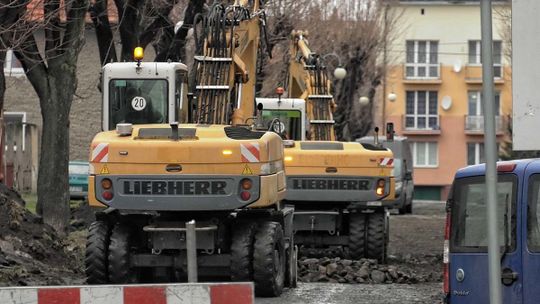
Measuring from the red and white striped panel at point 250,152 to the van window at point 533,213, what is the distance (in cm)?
481

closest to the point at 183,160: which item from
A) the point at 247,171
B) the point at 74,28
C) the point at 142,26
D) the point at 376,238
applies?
the point at 247,171

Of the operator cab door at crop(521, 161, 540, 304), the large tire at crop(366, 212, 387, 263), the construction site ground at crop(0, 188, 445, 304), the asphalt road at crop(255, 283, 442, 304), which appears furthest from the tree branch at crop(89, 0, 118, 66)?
the operator cab door at crop(521, 161, 540, 304)

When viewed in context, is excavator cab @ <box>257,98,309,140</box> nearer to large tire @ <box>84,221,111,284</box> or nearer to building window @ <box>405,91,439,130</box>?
large tire @ <box>84,221,111,284</box>

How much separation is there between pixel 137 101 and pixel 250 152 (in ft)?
10.5

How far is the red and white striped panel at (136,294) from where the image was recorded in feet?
21.4

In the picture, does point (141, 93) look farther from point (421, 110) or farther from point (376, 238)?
point (421, 110)

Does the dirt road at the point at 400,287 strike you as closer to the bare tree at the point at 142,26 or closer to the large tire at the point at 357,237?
the large tire at the point at 357,237

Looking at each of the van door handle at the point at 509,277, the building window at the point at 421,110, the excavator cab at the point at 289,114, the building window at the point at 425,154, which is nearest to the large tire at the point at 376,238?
the excavator cab at the point at 289,114

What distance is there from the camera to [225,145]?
1396 centimetres

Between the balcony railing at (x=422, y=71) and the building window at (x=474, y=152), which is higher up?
the balcony railing at (x=422, y=71)

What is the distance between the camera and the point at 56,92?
22250 millimetres

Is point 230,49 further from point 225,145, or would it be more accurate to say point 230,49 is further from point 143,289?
point 143,289

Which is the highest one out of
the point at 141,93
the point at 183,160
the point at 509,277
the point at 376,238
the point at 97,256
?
the point at 141,93

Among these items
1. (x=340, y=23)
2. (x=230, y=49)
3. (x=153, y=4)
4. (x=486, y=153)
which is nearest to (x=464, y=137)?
(x=340, y=23)
